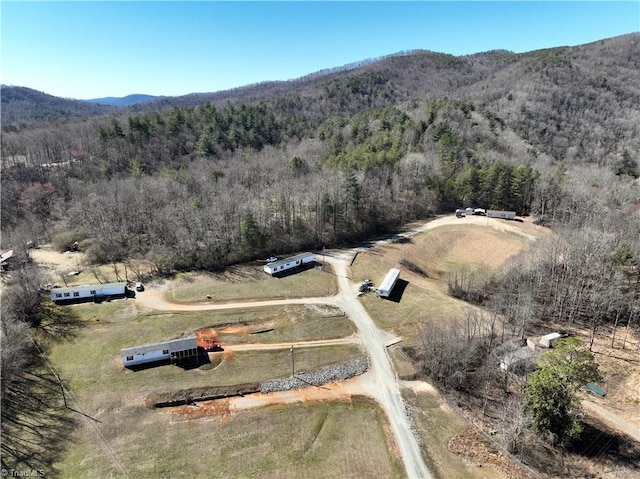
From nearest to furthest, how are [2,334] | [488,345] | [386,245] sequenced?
[2,334] < [488,345] < [386,245]

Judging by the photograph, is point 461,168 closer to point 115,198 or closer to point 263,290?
point 263,290

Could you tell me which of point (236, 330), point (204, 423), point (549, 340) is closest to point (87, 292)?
point (236, 330)

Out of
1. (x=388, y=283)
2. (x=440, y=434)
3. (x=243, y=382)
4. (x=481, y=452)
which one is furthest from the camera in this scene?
(x=388, y=283)

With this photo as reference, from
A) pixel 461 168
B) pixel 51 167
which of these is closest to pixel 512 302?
pixel 461 168

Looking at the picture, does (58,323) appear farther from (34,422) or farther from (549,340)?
(549,340)

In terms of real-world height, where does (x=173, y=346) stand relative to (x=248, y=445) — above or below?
above

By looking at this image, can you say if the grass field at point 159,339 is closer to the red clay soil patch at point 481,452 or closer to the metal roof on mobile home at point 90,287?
the metal roof on mobile home at point 90,287
